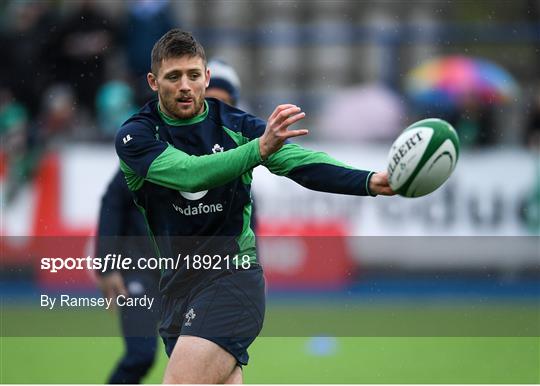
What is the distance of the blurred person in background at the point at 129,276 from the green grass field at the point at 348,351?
1267 mm

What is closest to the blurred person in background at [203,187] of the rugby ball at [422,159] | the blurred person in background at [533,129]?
the rugby ball at [422,159]

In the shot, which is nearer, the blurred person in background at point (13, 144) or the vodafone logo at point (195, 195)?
the vodafone logo at point (195, 195)

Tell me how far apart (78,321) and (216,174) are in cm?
567

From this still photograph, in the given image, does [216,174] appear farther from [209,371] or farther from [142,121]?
[209,371]

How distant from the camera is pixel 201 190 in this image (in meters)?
5.26

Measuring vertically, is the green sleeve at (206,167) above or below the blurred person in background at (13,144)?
above

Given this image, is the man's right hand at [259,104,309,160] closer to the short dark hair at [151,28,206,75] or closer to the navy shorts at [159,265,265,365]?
the short dark hair at [151,28,206,75]

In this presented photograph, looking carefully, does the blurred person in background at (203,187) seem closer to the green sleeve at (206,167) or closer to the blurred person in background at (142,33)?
the green sleeve at (206,167)

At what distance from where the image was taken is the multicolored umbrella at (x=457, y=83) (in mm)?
13531

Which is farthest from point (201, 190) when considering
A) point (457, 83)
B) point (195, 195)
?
point (457, 83)

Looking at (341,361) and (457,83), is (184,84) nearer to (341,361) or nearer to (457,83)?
(341,361)

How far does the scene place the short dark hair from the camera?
5406mm

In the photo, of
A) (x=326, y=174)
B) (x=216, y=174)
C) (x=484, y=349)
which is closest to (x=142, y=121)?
(x=216, y=174)

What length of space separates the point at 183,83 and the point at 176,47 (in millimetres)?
178
